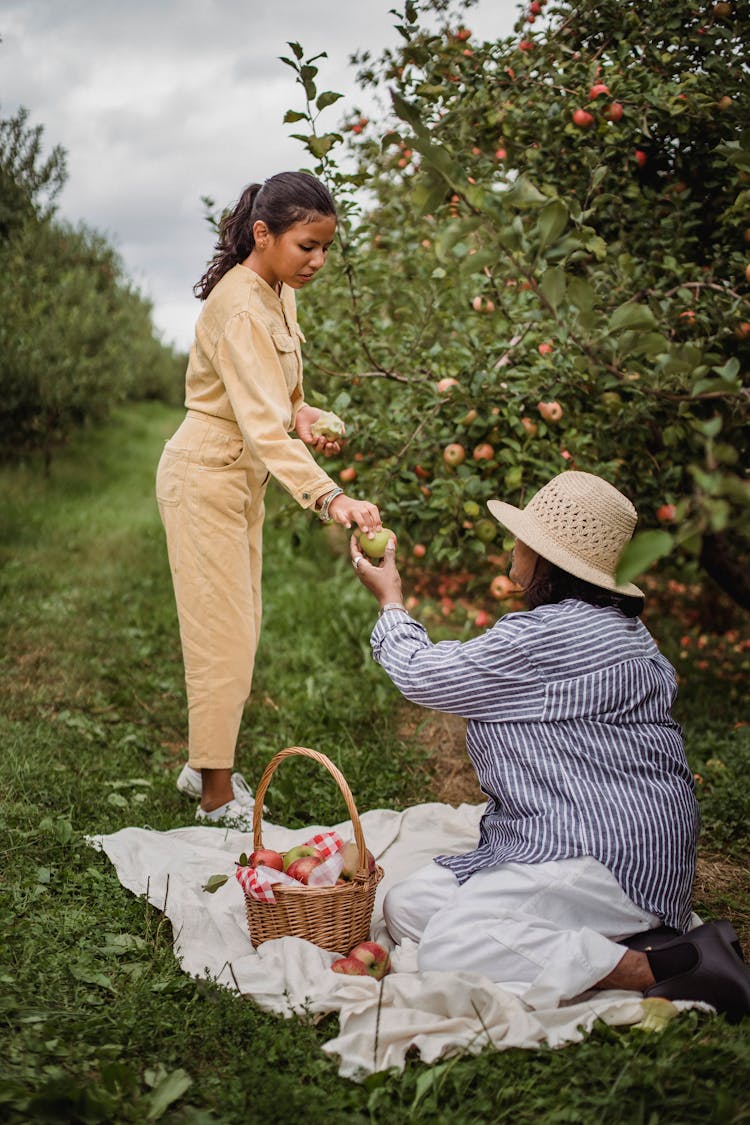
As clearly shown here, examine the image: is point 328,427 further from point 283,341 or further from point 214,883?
point 214,883

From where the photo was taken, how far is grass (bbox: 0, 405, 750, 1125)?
1.77 metres

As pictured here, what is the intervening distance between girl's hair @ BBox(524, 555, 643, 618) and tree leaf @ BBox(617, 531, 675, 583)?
1.04 metres

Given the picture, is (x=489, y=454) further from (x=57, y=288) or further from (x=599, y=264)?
(x=57, y=288)

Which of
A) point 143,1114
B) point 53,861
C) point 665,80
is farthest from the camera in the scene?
point 665,80

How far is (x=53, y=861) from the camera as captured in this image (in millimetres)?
2818

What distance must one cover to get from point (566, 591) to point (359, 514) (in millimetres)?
597

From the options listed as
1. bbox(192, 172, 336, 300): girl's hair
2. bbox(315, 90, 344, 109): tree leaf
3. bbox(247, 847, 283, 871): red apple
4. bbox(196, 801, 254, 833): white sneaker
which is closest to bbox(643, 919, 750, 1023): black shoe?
bbox(247, 847, 283, 871): red apple

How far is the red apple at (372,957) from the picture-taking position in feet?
7.47

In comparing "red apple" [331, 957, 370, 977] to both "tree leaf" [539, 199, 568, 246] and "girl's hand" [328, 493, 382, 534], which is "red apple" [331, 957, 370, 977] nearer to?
"girl's hand" [328, 493, 382, 534]

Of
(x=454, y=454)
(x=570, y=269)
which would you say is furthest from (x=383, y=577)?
(x=570, y=269)

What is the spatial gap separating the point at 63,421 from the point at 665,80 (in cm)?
808

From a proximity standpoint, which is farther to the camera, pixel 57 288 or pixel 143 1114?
pixel 57 288

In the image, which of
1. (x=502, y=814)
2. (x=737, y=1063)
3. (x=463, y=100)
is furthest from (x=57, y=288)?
(x=737, y=1063)

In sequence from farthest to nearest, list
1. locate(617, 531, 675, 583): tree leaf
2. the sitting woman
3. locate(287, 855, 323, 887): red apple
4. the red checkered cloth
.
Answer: locate(287, 855, 323, 887): red apple, the red checkered cloth, the sitting woman, locate(617, 531, 675, 583): tree leaf
